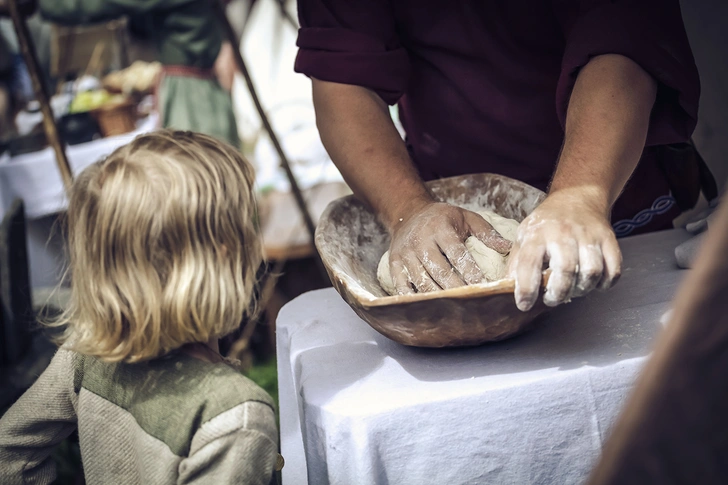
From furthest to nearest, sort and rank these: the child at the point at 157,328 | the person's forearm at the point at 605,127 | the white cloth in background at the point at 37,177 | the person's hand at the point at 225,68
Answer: the person's hand at the point at 225,68 → the white cloth in background at the point at 37,177 → the person's forearm at the point at 605,127 → the child at the point at 157,328

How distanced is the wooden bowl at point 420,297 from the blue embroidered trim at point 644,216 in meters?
0.37

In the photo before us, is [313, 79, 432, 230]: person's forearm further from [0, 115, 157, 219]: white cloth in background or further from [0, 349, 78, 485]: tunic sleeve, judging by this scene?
[0, 115, 157, 219]: white cloth in background

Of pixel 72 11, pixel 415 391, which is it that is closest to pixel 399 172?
pixel 415 391

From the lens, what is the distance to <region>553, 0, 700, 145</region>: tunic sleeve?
48.3 inches

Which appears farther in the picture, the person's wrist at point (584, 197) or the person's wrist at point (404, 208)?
the person's wrist at point (404, 208)

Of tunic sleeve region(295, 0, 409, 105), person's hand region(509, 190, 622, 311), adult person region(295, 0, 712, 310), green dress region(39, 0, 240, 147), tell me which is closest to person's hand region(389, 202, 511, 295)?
adult person region(295, 0, 712, 310)

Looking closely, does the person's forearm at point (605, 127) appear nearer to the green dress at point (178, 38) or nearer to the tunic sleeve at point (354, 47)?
the tunic sleeve at point (354, 47)

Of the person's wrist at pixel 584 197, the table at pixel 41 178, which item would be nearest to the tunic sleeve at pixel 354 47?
the person's wrist at pixel 584 197

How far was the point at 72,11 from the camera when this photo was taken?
11.4ft

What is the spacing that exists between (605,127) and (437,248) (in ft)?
1.27

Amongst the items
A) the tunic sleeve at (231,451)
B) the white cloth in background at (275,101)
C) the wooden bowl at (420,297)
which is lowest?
the white cloth in background at (275,101)

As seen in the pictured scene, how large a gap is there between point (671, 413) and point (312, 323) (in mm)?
966

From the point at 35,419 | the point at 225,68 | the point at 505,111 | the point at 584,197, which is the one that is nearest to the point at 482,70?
the point at 505,111

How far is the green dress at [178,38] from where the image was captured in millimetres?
3396
